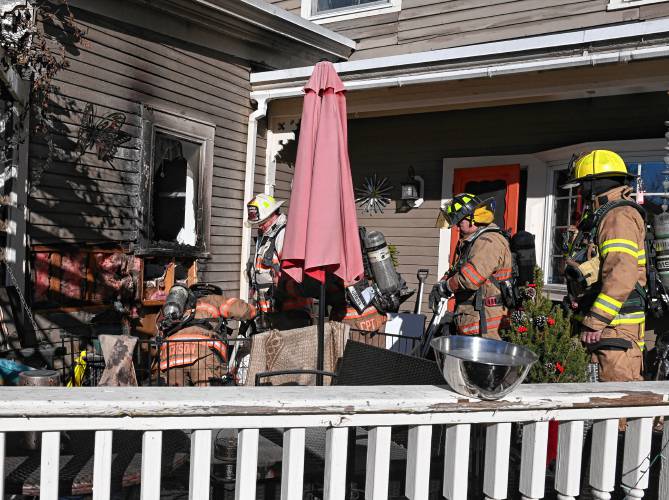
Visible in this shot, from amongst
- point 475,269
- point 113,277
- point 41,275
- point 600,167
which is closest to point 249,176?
point 113,277

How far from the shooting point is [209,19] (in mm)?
6906

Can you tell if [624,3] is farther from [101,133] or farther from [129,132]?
[101,133]

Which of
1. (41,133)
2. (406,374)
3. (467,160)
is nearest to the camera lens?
(406,374)

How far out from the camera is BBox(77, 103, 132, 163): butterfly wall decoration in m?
5.82

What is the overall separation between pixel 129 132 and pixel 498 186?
4.16 metres

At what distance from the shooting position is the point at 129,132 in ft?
20.8

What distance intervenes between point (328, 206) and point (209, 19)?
4.37 m

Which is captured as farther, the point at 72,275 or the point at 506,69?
the point at 506,69

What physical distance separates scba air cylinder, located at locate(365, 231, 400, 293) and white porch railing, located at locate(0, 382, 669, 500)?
3.18 metres

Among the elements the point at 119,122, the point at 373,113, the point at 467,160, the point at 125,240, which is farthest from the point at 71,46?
the point at 467,160

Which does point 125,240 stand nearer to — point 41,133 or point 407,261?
point 41,133

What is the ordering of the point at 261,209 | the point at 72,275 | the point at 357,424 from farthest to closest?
the point at 72,275
the point at 261,209
the point at 357,424

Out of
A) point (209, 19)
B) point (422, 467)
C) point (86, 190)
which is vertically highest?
point (209, 19)

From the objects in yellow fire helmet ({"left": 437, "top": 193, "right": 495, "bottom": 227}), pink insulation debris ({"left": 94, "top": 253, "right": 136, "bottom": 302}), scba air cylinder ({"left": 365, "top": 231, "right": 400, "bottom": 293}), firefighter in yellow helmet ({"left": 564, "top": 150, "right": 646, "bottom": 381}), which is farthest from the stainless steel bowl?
pink insulation debris ({"left": 94, "top": 253, "right": 136, "bottom": 302})
